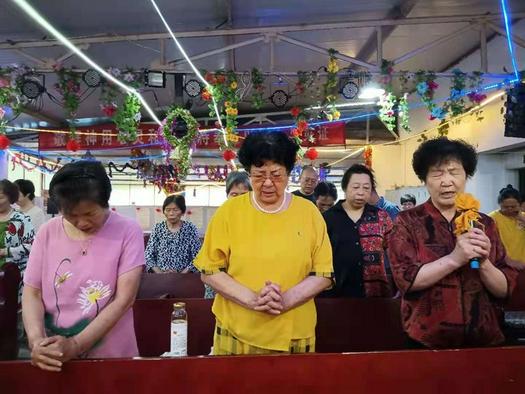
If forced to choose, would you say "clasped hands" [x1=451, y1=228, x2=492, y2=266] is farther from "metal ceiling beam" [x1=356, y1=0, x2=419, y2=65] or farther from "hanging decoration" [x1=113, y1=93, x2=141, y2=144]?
"hanging decoration" [x1=113, y1=93, x2=141, y2=144]

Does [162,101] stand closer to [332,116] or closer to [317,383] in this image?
[332,116]

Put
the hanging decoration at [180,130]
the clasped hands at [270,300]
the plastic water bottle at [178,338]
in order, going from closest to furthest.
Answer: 1. the clasped hands at [270,300]
2. the plastic water bottle at [178,338]
3. the hanging decoration at [180,130]

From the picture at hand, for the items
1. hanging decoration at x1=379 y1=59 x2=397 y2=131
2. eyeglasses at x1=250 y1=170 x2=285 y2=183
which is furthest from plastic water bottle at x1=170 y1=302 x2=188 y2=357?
hanging decoration at x1=379 y1=59 x2=397 y2=131

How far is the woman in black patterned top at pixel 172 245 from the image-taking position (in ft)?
13.5

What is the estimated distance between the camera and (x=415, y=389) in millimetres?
1533

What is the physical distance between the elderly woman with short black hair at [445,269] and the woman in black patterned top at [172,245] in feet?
8.79

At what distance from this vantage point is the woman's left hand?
1354 millimetres

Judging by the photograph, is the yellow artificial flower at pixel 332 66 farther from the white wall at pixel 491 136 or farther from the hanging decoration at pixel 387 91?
the white wall at pixel 491 136

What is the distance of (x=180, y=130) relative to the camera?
6.84 m

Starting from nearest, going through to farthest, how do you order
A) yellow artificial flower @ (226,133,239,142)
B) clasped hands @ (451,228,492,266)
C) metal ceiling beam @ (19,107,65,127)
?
clasped hands @ (451,228,492,266) → yellow artificial flower @ (226,133,239,142) → metal ceiling beam @ (19,107,65,127)

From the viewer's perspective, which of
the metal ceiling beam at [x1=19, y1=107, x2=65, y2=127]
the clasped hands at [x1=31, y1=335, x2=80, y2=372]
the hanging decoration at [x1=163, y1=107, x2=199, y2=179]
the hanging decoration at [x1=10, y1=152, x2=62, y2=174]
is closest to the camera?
the clasped hands at [x1=31, y1=335, x2=80, y2=372]

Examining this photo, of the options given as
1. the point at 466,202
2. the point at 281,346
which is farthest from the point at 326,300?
the point at 466,202

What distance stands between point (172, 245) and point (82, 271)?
2636 millimetres

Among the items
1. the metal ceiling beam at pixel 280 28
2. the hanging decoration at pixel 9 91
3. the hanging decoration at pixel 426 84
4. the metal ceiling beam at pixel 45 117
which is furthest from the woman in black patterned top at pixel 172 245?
the metal ceiling beam at pixel 45 117
